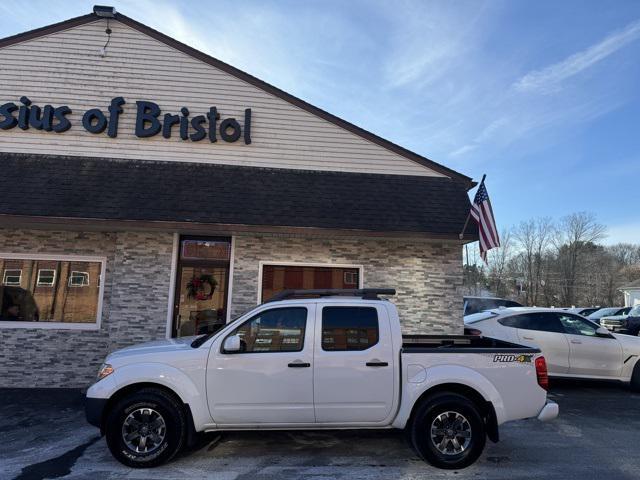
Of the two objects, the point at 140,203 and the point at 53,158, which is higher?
the point at 53,158

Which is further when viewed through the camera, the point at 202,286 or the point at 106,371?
the point at 202,286

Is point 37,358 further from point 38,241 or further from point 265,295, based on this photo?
point 265,295

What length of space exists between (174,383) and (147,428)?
1.79 feet

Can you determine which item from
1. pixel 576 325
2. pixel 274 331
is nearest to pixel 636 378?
pixel 576 325

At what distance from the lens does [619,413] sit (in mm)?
7305

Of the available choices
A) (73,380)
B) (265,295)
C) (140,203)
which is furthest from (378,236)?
(73,380)

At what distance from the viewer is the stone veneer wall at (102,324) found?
861 cm

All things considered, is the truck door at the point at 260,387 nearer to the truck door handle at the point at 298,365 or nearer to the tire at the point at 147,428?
the truck door handle at the point at 298,365

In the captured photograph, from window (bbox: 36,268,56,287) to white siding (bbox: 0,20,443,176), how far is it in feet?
7.88

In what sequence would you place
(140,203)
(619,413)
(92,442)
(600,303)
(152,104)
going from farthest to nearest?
1. (600,303)
2. (152,104)
3. (140,203)
4. (619,413)
5. (92,442)

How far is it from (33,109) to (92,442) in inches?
281

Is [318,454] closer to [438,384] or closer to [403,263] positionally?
[438,384]

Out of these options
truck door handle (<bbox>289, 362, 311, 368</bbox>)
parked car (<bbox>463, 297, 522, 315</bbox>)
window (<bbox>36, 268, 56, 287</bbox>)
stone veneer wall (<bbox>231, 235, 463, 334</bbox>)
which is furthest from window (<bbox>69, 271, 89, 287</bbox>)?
parked car (<bbox>463, 297, 522, 315</bbox>)

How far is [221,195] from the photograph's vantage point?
8914 mm
